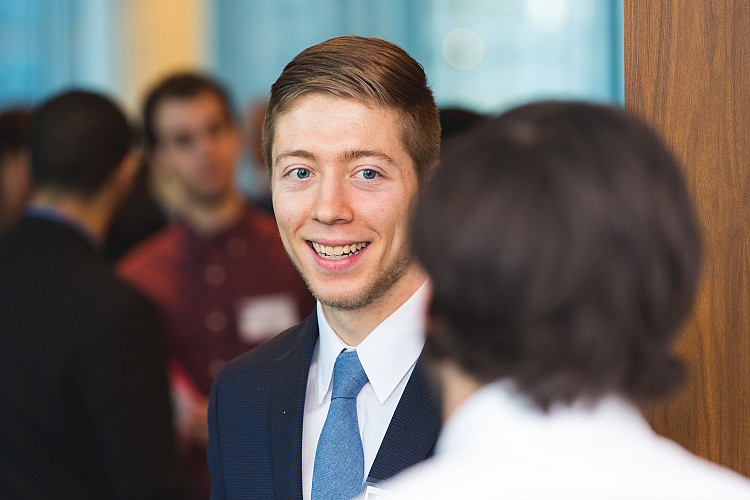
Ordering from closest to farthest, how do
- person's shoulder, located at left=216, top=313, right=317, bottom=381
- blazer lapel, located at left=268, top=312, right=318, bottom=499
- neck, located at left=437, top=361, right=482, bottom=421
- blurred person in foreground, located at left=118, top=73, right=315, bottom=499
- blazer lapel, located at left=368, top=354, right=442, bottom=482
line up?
neck, located at left=437, top=361, right=482, bottom=421 < blazer lapel, located at left=368, top=354, right=442, bottom=482 < blazer lapel, located at left=268, top=312, right=318, bottom=499 < person's shoulder, located at left=216, top=313, right=317, bottom=381 < blurred person in foreground, located at left=118, top=73, right=315, bottom=499

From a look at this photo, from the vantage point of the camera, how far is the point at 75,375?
219cm

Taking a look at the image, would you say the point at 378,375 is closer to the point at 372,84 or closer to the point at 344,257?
the point at 344,257

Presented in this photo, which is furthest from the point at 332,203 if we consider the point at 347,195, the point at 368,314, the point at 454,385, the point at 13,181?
the point at 13,181

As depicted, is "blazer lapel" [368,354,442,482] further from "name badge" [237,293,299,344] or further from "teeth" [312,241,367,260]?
"name badge" [237,293,299,344]

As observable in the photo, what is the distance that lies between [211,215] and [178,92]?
511 millimetres

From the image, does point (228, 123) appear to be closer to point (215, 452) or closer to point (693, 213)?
point (215, 452)

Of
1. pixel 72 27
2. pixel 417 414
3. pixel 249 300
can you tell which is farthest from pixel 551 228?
pixel 72 27

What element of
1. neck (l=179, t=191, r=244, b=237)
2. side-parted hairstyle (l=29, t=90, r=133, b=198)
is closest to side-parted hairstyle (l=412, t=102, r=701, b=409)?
side-parted hairstyle (l=29, t=90, r=133, b=198)

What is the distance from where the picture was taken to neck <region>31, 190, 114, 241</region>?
2.41 meters

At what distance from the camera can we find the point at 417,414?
Result: 1.33m

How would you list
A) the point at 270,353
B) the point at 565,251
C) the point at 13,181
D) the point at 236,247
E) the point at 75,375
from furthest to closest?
the point at 13,181 < the point at 236,247 < the point at 75,375 < the point at 270,353 < the point at 565,251

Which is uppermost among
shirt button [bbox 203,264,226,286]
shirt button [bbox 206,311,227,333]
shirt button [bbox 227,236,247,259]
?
shirt button [bbox 227,236,247,259]

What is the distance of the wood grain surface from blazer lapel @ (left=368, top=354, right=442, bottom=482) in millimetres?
390

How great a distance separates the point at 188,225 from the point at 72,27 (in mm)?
3256
